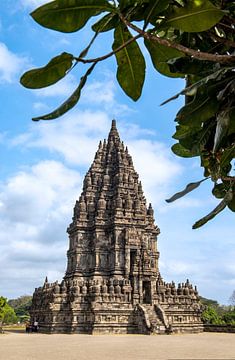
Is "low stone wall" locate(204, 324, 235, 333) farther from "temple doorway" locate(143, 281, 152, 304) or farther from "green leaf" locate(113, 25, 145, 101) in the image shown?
"green leaf" locate(113, 25, 145, 101)

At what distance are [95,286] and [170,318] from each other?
623cm

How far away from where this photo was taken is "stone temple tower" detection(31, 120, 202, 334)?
2642cm

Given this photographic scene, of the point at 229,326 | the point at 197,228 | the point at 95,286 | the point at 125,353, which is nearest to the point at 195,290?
the point at 229,326

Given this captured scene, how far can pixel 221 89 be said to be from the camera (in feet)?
5.73

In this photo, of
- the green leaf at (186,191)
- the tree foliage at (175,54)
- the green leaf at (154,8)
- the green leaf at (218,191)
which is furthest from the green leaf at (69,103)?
the green leaf at (218,191)

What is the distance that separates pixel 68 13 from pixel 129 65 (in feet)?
1.53

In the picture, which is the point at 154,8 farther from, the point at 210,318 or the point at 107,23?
the point at 210,318

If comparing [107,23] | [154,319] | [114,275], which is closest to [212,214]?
[107,23]

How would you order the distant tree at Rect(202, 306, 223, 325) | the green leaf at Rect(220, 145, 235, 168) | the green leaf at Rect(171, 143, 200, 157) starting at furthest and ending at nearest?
the distant tree at Rect(202, 306, 223, 325), the green leaf at Rect(171, 143, 200, 157), the green leaf at Rect(220, 145, 235, 168)

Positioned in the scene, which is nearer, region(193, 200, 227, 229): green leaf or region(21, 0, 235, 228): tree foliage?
region(21, 0, 235, 228): tree foliage

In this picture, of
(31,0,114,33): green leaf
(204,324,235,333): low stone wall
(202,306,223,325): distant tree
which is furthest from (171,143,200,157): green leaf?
(202,306,223,325): distant tree

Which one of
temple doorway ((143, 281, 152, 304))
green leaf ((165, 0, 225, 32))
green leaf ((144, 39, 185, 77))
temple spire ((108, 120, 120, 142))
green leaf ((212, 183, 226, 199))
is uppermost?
temple spire ((108, 120, 120, 142))

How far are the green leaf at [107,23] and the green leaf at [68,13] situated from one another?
14 cm

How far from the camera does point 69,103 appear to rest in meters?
1.56
